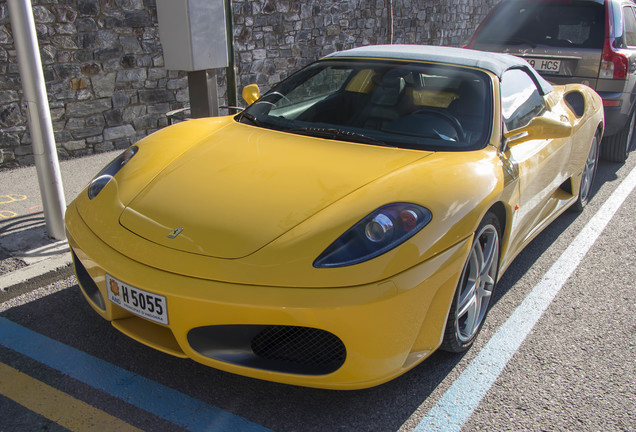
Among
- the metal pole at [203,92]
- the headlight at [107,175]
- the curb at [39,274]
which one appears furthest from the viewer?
the metal pole at [203,92]

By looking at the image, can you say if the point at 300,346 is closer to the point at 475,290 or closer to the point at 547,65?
the point at 475,290

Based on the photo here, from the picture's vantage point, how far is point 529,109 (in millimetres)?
3631

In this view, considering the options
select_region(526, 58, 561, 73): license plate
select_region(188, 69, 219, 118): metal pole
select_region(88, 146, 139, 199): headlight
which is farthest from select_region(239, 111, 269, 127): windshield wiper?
select_region(526, 58, 561, 73): license plate

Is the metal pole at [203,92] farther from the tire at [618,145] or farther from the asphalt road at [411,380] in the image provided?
the tire at [618,145]

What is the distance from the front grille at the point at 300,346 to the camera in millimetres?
2129

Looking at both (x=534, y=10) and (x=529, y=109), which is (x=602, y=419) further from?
(x=534, y=10)

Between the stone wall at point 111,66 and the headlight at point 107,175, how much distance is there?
8.35 feet

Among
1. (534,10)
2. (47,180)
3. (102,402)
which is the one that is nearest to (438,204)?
(102,402)

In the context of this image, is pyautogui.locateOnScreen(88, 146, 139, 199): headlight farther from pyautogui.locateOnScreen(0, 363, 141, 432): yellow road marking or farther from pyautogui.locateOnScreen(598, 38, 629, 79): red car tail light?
pyautogui.locateOnScreen(598, 38, 629, 79): red car tail light

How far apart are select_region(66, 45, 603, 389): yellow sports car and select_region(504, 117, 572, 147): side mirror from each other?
0.01m

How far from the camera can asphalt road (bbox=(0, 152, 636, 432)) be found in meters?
2.30

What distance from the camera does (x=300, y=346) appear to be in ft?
7.07

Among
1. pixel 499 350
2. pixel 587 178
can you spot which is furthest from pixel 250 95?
pixel 587 178

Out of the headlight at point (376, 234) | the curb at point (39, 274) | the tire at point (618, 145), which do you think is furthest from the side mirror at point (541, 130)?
the tire at point (618, 145)
